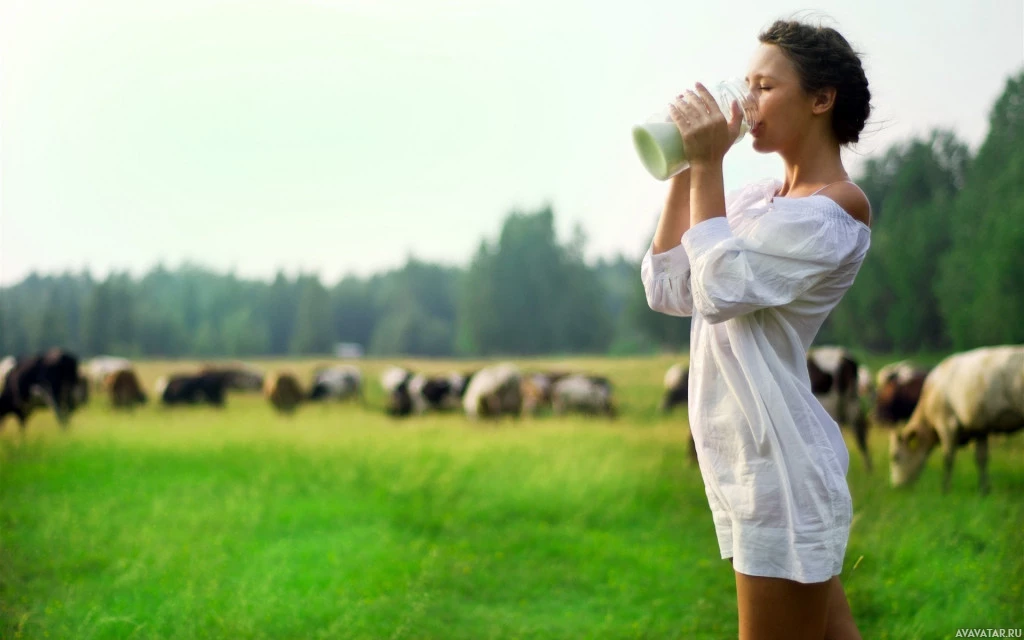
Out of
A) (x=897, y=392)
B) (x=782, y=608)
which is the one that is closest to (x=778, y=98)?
(x=782, y=608)

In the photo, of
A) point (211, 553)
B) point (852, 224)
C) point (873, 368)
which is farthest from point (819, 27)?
point (873, 368)

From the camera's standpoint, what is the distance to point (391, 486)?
15.7ft

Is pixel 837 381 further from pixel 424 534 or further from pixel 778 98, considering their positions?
pixel 778 98

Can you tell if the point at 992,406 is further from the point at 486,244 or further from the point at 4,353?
the point at 4,353

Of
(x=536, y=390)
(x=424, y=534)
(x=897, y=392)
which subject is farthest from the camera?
(x=536, y=390)

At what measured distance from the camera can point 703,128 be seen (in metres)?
1.16

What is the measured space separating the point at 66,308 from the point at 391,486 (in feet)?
7.36

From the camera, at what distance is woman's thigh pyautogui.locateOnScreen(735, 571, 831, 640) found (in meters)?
1.15

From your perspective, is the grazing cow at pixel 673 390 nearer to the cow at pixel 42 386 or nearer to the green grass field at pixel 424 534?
the green grass field at pixel 424 534

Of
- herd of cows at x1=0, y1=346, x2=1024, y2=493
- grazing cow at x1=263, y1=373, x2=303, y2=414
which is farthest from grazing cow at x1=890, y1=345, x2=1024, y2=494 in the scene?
grazing cow at x1=263, y1=373, x2=303, y2=414

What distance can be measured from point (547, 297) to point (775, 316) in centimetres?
500

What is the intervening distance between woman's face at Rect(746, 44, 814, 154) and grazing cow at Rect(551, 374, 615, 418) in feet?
15.9

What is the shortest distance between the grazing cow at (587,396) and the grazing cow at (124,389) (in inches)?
113

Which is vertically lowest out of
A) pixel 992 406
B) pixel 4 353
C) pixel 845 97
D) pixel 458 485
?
pixel 458 485
